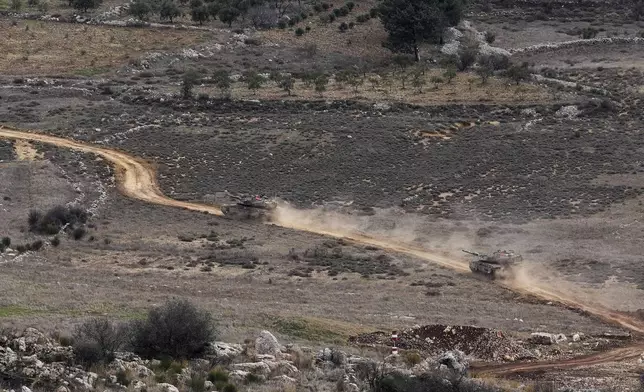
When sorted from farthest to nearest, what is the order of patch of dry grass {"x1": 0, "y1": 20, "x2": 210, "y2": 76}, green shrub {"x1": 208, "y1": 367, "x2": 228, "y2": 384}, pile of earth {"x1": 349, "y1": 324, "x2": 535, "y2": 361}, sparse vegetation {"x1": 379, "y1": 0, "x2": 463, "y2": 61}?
1. sparse vegetation {"x1": 379, "y1": 0, "x2": 463, "y2": 61}
2. patch of dry grass {"x1": 0, "y1": 20, "x2": 210, "y2": 76}
3. pile of earth {"x1": 349, "y1": 324, "x2": 535, "y2": 361}
4. green shrub {"x1": 208, "y1": 367, "x2": 228, "y2": 384}

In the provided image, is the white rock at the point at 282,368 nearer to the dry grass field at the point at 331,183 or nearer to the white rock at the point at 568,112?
the dry grass field at the point at 331,183

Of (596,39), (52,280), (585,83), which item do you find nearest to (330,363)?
(52,280)

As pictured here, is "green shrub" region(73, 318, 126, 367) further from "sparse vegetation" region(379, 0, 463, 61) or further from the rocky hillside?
"sparse vegetation" region(379, 0, 463, 61)

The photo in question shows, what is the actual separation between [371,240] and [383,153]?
41.7ft

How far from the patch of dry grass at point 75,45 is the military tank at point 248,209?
31.7 meters

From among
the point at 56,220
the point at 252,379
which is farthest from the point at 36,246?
the point at 252,379

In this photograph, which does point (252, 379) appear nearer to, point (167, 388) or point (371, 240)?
point (167, 388)

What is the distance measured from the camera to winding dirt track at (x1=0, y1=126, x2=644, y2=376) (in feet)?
94.7

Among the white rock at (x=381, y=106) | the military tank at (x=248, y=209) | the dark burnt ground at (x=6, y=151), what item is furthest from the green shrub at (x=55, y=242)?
the white rock at (x=381, y=106)

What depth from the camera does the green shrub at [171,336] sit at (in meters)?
24.6

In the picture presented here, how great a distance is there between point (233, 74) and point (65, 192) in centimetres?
2723

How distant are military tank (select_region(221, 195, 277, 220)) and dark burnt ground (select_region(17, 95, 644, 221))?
10.5 ft

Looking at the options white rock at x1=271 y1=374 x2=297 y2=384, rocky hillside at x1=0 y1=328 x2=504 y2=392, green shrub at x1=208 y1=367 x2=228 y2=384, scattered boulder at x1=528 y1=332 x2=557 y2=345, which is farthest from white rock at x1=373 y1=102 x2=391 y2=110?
green shrub at x1=208 y1=367 x2=228 y2=384

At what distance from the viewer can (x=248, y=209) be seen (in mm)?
51000
